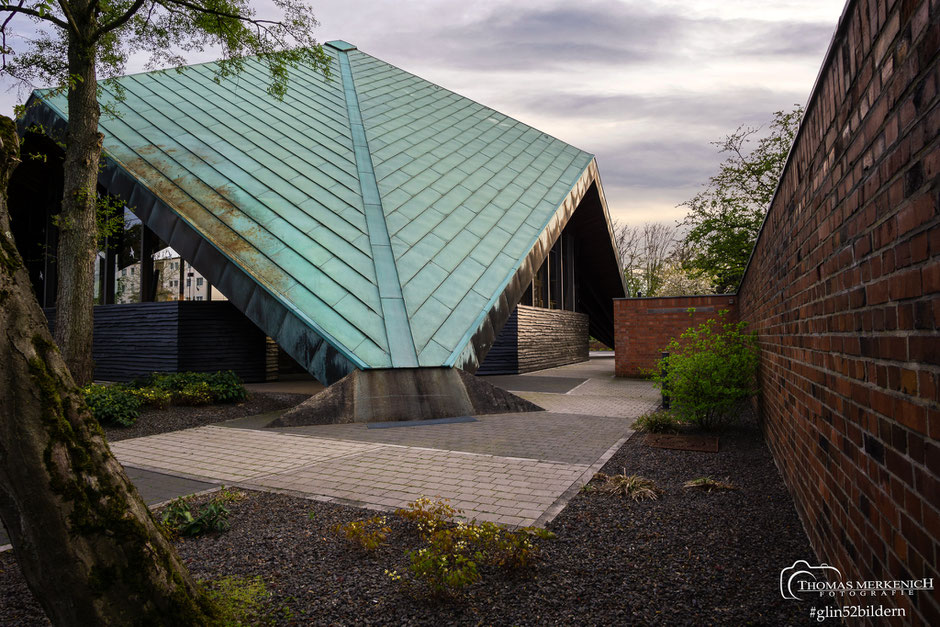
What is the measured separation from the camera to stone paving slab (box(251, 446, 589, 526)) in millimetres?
4180

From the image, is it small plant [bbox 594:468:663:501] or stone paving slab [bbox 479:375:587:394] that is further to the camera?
stone paving slab [bbox 479:375:587:394]

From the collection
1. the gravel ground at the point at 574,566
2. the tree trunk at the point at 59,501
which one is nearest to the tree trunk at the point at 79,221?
the gravel ground at the point at 574,566

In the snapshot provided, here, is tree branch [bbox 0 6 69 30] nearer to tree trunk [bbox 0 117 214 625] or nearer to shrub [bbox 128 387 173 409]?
shrub [bbox 128 387 173 409]

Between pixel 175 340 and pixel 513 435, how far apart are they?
10.3 meters

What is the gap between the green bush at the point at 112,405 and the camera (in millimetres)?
7762

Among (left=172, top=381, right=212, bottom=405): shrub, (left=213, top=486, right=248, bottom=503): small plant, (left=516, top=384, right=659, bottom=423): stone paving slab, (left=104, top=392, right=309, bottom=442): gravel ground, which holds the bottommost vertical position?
(left=516, top=384, right=659, bottom=423): stone paving slab

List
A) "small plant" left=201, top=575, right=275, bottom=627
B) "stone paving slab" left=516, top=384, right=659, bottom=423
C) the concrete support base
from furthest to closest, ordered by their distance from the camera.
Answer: "stone paving slab" left=516, top=384, right=659, bottom=423 → the concrete support base → "small plant" left=201, top=575, right=275, bottom=627

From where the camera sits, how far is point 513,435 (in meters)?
7.00

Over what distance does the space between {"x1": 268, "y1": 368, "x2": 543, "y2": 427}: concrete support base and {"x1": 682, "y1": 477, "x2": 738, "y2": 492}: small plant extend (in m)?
4.22

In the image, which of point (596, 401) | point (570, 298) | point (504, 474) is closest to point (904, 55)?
point (504, 474)

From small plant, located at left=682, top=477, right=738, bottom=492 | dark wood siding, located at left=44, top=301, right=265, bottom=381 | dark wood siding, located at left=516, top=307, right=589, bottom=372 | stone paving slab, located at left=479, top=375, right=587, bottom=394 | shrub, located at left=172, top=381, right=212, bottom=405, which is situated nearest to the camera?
small plant, located at left=682, top=477, right=738, bottom=492

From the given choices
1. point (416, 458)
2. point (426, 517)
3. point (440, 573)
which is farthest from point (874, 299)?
point (416, 458)

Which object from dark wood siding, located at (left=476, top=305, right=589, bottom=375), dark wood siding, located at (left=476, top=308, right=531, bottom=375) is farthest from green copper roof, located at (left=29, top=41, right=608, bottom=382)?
dark wood siding, located at (left=476, top=305, right=589, bottom=375)

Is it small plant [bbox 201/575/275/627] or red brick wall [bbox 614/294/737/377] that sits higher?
red brick wall [bbox 614/294/737/377]
